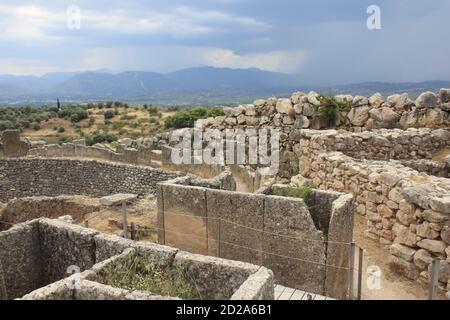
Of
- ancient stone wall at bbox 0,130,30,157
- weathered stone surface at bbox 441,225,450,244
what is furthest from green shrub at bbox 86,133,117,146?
weathered stone surface at bbox 441,225,450,244

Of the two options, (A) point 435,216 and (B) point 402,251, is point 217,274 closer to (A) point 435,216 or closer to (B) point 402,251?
(A) point 435,216

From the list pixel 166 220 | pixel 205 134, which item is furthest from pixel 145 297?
pixel 205 134

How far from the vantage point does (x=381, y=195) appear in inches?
384

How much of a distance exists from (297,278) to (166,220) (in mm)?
2729

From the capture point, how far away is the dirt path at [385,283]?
7.59 metres

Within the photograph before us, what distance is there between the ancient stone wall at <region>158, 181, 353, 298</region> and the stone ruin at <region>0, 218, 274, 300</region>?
2.75m

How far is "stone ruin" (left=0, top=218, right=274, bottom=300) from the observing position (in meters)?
3.99

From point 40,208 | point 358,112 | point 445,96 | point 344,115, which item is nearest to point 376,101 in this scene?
point 358,112

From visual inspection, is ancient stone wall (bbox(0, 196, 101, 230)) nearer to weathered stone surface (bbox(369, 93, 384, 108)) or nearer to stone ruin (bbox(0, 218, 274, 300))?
stone ruin (bbox(0, 218, 274, 300))

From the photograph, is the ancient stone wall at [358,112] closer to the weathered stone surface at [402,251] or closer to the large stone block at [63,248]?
the weathered stone surface at [402,251]

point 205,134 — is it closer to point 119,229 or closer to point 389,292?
point 119,229

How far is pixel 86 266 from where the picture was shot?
18.0ft

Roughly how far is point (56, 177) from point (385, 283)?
15.8m

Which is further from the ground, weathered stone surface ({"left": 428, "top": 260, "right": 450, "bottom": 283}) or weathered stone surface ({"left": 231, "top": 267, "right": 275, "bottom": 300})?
weathered stone surface ({"left": 231, "top": 267, "right": 275, "bottom": 300})
